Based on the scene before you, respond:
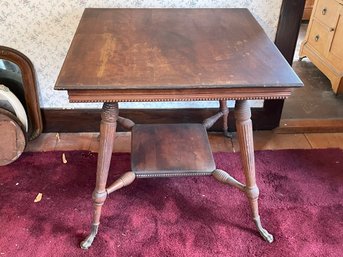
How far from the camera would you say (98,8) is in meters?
1.47

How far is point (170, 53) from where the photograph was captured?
3.76ft

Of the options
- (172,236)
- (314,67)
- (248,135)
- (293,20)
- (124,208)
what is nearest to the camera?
(248,135)

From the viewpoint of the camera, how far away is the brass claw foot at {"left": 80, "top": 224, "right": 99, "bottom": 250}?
1281 mm

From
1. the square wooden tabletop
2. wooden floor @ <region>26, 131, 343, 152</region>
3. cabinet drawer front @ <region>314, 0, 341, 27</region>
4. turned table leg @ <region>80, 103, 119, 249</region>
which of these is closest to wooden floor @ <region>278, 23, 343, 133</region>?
wooden floor @ <region>26, 131, 343, 152</region>

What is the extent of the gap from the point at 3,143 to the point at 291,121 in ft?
4.53

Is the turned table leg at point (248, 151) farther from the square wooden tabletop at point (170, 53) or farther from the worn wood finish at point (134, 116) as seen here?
the worn wood finish at point (134, 116)

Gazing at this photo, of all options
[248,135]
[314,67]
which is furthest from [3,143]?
[314,67]

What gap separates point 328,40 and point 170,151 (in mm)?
1486

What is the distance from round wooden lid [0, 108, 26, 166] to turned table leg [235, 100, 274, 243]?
3.07ft

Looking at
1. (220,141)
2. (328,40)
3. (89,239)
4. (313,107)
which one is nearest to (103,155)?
(89,239)

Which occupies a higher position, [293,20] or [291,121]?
[293,20]

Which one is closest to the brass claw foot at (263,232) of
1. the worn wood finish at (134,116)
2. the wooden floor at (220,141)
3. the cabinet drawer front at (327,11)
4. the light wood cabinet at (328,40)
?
the wooden floor at (220,141)

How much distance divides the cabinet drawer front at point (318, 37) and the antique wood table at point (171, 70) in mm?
1127

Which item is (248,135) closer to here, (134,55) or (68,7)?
(134,55)
